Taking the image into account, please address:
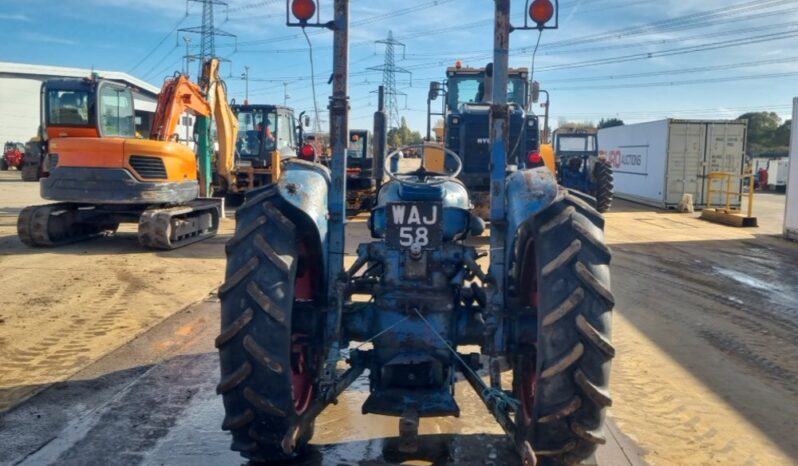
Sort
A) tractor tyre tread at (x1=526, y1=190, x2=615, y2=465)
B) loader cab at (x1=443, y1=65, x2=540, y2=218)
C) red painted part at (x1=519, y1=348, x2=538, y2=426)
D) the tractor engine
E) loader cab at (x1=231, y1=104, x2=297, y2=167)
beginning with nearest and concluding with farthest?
tractor tyre tread at (x1=526, y1=190, x2=615, y2=465), the tractor engine, red painted part at (x1=519, y1=348, x2=538, y2=426), loader cab at (x1=443, y1=65, x2=540, y2=218), loader cab at (x1=231, y1=104, x2=297, y2=167)

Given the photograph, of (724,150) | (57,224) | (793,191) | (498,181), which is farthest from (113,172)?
(724,150)

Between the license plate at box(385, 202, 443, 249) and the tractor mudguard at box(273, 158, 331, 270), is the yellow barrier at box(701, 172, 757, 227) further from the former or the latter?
the tractor mudguard at box(273, 158, 331, 270)

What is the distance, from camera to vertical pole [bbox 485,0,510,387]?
3.89 m

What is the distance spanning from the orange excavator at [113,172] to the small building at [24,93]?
38309mm

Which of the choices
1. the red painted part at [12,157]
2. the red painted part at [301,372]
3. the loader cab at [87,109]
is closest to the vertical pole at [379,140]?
the red painted part at [301,372]

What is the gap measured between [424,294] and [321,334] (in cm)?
68

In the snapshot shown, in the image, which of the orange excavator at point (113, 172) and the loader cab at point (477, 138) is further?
the loader cab at point (477, 138)

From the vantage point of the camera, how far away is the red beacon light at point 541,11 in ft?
12.9

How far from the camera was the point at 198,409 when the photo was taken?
5113mm

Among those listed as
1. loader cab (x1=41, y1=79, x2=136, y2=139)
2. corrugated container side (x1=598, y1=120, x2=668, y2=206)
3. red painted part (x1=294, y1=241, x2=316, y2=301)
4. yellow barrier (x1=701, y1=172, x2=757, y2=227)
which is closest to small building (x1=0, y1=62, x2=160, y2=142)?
corrugated container side (x1=598, y1=120, x2=668, y2=206)

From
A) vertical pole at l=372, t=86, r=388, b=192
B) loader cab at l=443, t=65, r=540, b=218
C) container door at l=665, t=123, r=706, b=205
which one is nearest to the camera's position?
A: vertical pole at l=372, t=86, r=388, b=192

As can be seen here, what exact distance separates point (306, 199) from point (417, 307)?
903 millimetres

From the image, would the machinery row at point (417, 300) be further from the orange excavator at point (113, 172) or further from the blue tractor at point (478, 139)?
the orange excavator at point (113, 172)

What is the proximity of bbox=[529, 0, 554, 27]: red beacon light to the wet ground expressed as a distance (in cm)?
259
